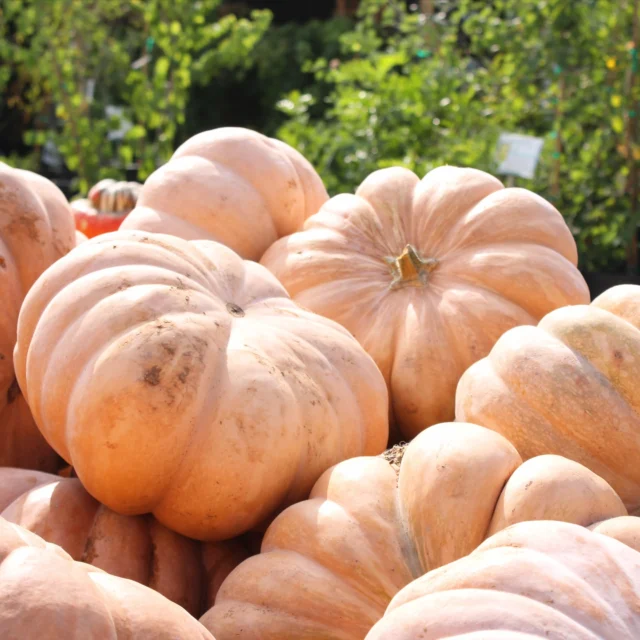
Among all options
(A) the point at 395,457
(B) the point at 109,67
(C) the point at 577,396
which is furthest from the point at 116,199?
(B) the point at 109,67

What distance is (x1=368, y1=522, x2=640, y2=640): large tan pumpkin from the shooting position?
1.05 metres

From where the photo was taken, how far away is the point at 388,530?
152cm

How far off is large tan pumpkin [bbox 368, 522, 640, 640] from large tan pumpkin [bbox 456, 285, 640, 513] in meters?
0.46

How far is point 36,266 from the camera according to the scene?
2045mm

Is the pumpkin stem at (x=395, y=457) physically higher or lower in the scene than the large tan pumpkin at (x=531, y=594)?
lower

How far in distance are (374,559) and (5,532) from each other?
0.63 meters

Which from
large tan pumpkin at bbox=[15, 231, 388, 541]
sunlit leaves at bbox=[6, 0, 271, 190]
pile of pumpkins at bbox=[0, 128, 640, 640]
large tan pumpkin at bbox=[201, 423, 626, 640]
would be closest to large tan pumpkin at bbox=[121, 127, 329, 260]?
pile of pumpkins at bbox=[0, 128, 640, 640]

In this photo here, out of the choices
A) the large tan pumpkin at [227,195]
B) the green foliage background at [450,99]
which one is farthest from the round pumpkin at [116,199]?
the green foliage background at [450,99]

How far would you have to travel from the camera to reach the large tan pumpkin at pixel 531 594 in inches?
41.3

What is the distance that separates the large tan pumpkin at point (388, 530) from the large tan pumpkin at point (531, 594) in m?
0.23

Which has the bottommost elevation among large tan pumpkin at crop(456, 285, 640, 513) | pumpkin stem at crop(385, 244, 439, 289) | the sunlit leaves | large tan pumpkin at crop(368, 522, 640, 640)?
the sunlit leaves

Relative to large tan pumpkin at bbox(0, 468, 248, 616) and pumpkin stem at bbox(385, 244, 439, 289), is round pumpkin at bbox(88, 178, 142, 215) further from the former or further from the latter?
large tan pumpkin at bbox(0, 468, 248, 616)

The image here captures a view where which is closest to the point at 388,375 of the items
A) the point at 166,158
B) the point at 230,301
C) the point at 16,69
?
the point at 230,301

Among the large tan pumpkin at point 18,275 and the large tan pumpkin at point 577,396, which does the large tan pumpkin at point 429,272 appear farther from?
the large tan pumpkin at point 18,275
